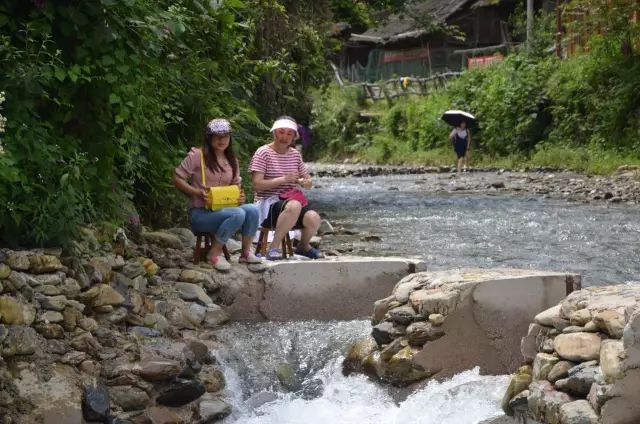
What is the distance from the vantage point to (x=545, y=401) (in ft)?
16.0

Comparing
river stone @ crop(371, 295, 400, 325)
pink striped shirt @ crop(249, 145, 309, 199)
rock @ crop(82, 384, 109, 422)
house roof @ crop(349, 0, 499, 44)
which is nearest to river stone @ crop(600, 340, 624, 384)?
river stone @ crop(371, 295, 400, 325)

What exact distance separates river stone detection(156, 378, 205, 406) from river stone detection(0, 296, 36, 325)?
3.02ft

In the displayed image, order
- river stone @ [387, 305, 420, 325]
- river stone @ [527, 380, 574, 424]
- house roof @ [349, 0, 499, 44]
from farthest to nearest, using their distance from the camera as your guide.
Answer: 1. house roof @ [349, 0, 499, 44]
2. river stone @ [387, 305, 420, 325]
3. river stone @ [527, 380, 574, 424]

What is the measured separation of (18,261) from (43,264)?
184mm

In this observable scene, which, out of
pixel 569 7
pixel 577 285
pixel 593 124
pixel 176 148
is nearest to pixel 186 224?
pixel 176 148

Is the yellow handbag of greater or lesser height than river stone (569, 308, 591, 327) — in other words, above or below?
above

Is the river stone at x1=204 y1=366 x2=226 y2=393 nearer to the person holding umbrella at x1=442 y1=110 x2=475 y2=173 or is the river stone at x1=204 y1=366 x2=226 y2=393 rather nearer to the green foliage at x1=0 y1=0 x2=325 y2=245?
the green foliage at x1=0 y1=0 x2=325 y2=245

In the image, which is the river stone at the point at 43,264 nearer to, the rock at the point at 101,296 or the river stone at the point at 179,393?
the rock at the point at 101,296

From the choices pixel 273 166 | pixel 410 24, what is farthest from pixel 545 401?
pixel 410 24

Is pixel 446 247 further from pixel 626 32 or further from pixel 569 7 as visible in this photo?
pixel 569 7

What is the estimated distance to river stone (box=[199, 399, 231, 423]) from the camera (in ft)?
19.2

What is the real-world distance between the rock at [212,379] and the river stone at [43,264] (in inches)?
46.2

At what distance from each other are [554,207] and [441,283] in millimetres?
10472

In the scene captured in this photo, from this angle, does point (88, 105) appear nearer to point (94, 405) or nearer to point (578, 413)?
point (94, 405)
